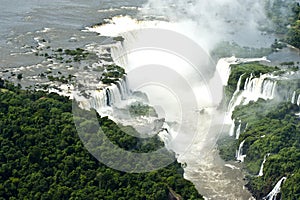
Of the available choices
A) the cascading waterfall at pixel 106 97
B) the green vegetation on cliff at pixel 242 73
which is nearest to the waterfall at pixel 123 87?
the cascading waterfall at pixel 106 97

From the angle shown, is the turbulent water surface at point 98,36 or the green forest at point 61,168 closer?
the green forest at point 61,168

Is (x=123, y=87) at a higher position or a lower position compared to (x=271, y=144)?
higher

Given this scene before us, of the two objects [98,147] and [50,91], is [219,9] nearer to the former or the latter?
[50,91]

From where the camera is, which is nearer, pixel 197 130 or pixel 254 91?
pixel 197 130

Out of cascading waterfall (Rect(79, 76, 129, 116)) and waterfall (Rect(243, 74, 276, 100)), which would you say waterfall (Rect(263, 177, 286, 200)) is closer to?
waterfall (Rect(243, 74, 276, 100))

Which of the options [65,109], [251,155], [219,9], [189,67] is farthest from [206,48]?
[65,109]

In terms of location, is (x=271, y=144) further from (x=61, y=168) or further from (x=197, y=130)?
(x=61, y=168)

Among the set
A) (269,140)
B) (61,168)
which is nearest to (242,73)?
(269,140)

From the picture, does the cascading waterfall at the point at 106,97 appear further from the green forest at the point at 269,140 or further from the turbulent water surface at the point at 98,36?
the green forest at the point at 269,140

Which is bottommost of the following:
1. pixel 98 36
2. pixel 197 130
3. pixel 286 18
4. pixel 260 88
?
pixel 197 130
